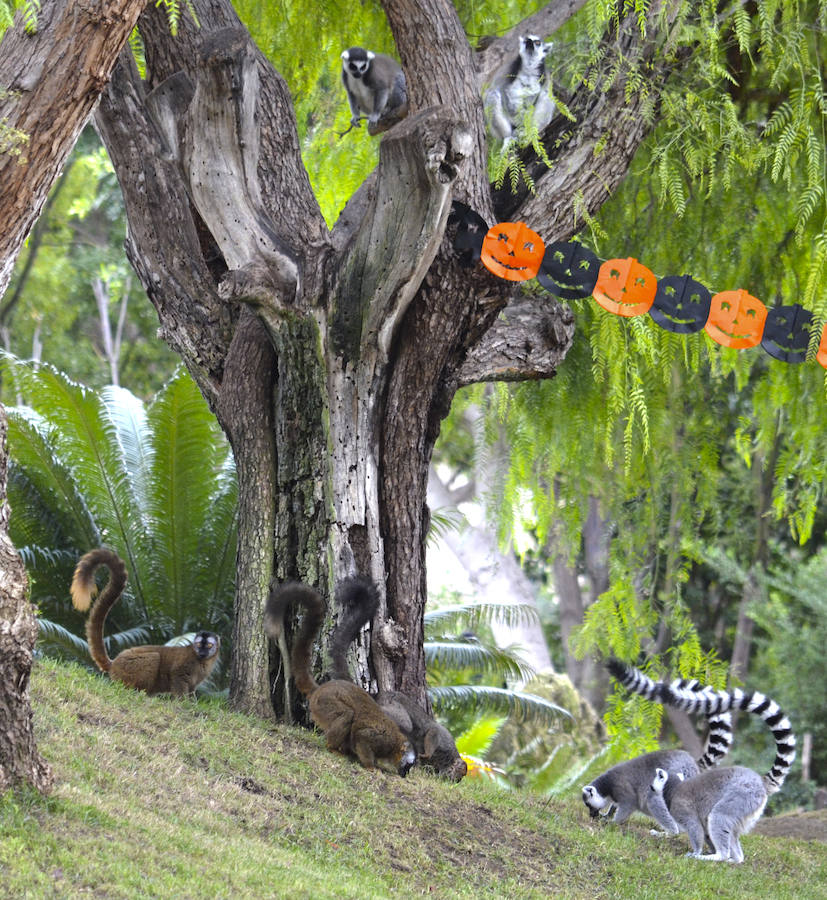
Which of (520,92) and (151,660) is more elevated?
(520,92)

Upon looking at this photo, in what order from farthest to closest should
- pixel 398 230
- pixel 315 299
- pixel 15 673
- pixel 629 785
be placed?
1. pixel 629 785
2. pixel 315 299
3. pixel 398 230
4. pixel 15 673

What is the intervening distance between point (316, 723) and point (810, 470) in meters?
4.41

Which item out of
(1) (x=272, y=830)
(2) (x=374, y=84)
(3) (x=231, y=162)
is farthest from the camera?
(2) (x=374, y=84)

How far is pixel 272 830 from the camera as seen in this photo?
19.5ft

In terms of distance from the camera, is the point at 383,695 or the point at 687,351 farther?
the point at 687,351

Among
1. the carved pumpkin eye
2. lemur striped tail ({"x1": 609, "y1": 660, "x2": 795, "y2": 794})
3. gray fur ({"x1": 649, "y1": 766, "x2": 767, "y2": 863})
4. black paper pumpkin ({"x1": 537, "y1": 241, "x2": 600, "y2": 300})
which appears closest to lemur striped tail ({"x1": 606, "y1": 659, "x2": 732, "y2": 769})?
lemur striped tail ({"x1": 609, "y1": 660, "x2": 795, "y2": 794})

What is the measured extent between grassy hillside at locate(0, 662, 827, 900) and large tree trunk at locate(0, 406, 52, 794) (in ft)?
0.41

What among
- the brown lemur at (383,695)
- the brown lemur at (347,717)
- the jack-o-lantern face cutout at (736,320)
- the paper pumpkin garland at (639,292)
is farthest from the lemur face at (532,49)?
the brown lemur at (347,717)

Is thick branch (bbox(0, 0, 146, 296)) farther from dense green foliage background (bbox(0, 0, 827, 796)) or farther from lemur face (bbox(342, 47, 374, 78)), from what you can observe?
lemur face (bbox(342, 47, 374, 78))

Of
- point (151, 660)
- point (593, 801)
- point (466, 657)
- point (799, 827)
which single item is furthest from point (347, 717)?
point (466, 657)

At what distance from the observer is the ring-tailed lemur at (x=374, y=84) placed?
8719mm

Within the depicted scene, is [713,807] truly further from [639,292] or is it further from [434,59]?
[434,59]

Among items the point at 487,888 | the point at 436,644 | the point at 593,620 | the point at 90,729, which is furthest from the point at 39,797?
the point at 436,644

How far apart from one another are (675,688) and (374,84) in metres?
5.02
